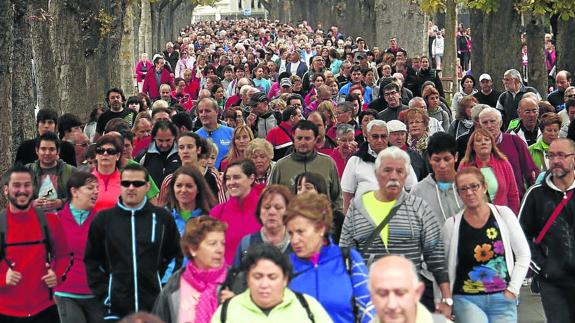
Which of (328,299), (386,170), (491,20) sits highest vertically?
(491,20)

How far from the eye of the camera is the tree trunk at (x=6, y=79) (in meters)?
14.8

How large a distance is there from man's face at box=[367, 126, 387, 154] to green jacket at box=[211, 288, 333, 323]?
5.35m

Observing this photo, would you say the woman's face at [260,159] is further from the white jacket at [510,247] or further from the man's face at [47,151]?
the white jacket at [510,247]

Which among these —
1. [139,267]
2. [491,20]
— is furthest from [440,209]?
[491,20]

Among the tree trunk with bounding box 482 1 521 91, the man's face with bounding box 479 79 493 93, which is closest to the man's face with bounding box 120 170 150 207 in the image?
the man's face with bounding box 479 79 493 93

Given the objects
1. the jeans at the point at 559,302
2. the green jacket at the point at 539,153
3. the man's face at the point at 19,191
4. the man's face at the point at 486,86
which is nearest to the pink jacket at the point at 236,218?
the man's face at the point at 19,191

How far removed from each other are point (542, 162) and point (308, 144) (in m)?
2.56

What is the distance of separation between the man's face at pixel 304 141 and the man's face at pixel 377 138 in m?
0.48

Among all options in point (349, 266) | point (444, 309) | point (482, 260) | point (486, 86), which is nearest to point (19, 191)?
→ point (349, 266)

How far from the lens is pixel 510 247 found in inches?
358

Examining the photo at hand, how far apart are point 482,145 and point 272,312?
4768 millimetres

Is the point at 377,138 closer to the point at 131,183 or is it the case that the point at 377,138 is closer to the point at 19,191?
the point at 131,183

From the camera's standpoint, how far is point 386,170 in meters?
9.20

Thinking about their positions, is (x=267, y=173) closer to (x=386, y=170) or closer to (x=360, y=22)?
(x=386, y=170)
